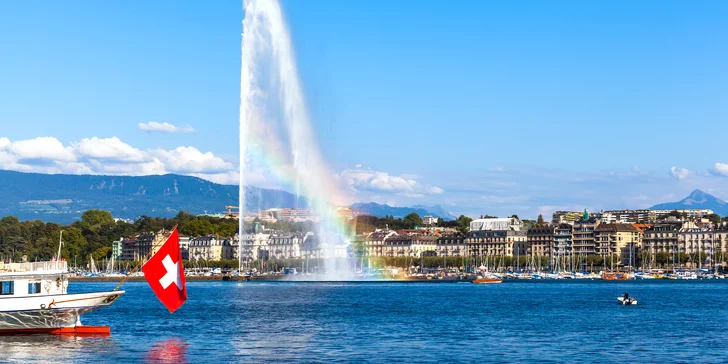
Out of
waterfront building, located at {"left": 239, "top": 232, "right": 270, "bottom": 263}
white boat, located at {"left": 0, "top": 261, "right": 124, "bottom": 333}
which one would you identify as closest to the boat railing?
white boat, located at {"left": 0, "top": 261, "right": 124, "bottom": 333}

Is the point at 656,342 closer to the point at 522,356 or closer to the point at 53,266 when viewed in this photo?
the point at 522,356

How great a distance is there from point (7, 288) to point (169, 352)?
24.8ft

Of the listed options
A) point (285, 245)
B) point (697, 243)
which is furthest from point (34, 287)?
point (697, 243)

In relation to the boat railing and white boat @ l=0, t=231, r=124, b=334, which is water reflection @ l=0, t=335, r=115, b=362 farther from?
the boat railing

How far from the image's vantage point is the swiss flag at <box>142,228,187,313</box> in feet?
136

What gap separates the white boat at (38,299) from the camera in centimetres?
4331

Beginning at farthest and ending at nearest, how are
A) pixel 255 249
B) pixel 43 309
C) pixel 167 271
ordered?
pixel 255 249 < pixel 43 309 < pixel 167 271

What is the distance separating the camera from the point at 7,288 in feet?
144

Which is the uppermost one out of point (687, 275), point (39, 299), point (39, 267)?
point (39, 267)

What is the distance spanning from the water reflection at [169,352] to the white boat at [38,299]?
2654 millimetres

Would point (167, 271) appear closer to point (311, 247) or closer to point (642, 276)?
point (311, 247)

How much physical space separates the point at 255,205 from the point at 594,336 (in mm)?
54121

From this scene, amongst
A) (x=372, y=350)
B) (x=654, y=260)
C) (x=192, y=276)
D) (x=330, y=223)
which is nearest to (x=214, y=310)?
(x=372, y=350)

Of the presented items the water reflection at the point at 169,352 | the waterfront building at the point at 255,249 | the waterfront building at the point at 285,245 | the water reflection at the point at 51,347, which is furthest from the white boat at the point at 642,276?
the water reflection at the point at 51,347
